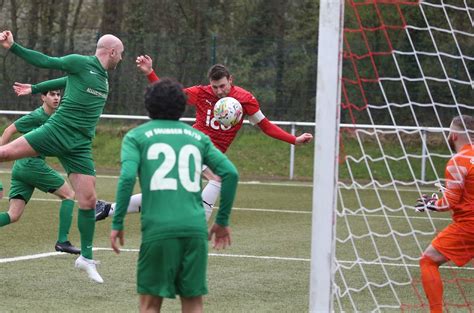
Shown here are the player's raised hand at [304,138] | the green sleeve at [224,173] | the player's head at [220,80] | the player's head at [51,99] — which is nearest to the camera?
the green sleeve at [224,173]

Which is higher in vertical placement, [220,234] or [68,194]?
[68,194]

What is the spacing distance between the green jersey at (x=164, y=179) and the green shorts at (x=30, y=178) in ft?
16.0

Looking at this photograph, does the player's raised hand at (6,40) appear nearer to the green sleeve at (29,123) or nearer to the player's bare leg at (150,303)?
the green sleeve at (29,123)

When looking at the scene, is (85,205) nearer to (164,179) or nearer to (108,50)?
(108,50)

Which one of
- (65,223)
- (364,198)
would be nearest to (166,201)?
(65,223)

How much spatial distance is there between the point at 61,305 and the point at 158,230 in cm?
231

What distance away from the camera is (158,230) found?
5.27m

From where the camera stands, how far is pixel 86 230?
8.70 m

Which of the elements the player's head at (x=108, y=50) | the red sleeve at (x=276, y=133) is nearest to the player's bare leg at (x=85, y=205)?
the player's head at (x=108, y=50)

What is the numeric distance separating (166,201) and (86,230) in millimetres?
3546

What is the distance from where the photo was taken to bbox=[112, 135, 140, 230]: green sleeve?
5238mm

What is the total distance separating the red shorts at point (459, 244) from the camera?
23.5 ft

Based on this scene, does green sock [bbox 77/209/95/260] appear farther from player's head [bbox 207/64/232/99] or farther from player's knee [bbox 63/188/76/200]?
player's head [bbox 207/64/232/99]

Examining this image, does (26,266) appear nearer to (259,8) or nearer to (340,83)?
(340,83)
